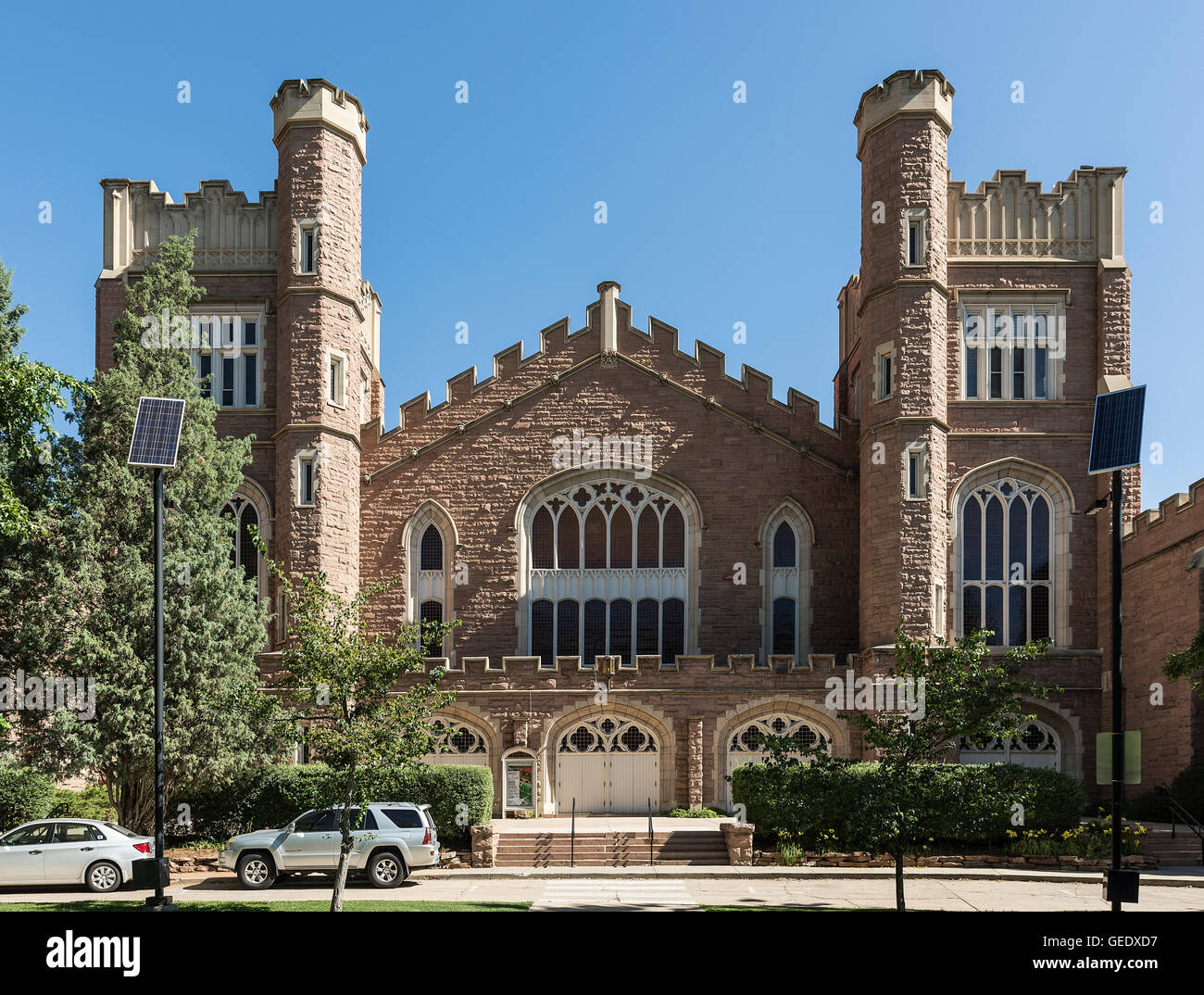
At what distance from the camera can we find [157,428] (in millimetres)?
19609

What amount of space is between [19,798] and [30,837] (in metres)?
5.09

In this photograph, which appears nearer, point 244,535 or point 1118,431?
point 1118,431

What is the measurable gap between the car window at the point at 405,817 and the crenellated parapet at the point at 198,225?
17.4 m

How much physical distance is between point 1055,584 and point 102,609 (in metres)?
23.1

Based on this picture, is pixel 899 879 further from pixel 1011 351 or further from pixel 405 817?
pixel 1011 351

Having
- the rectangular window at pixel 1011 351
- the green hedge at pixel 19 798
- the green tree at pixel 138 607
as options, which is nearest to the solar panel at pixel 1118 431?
the rectangular window at pixel 1011 351

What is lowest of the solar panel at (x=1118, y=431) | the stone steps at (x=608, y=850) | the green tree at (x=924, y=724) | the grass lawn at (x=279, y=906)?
the stone steps at (x=608, y=850)

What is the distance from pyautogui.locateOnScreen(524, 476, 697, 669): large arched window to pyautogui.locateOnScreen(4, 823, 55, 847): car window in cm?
1382

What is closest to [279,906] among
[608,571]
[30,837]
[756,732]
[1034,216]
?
[30,837]

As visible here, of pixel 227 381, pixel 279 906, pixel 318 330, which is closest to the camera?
pixel 279 906

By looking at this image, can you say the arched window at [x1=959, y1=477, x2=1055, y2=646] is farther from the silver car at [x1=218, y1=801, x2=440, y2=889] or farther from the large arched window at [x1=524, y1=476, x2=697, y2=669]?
the silver car at [x1=218, y1=801, x2=440, y2=889]

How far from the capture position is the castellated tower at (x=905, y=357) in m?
29.7

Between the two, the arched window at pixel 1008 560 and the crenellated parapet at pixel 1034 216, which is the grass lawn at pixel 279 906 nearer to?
the arched window at pixel 1008 560

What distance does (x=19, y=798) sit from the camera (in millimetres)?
25281
